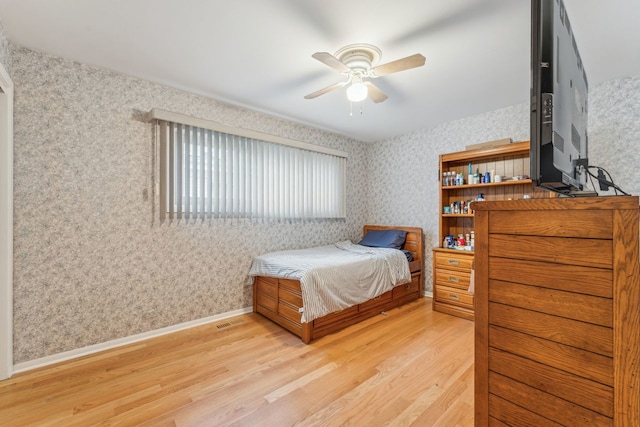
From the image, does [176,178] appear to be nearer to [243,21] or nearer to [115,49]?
[115,49]

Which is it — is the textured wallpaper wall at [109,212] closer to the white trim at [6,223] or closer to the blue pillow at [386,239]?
the white trim at [6,223]

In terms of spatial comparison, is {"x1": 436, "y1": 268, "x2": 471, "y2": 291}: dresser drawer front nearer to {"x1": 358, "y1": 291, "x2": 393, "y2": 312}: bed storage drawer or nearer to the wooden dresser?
{"x1": 358, "y1": 291, "x2": 393, "y2": 312}: bed storage drawer

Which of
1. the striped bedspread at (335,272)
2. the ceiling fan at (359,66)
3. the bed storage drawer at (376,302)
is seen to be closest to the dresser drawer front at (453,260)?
the striped bedspread at (335,272)

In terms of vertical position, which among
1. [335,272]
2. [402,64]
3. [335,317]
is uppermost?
[402,64]

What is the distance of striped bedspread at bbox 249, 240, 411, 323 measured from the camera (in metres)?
2.52

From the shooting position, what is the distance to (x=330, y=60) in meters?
1.86

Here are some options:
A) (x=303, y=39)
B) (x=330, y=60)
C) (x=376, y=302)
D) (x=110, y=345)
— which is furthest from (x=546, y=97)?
(x=110, y=345)

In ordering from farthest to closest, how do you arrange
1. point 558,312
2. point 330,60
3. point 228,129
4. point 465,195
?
point 465,195
point 228,129
point 330,60
point 558,312

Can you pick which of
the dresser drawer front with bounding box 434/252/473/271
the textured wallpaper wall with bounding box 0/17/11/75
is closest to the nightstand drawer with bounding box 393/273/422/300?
the dresser drawer front with bounding box 434/252/473/271

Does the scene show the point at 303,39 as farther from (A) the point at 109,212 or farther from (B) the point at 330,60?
(A) the point at 109,212

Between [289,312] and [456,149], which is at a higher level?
[456,149]

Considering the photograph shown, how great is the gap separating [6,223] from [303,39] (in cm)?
245

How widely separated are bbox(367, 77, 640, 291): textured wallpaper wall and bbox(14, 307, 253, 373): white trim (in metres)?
2.77

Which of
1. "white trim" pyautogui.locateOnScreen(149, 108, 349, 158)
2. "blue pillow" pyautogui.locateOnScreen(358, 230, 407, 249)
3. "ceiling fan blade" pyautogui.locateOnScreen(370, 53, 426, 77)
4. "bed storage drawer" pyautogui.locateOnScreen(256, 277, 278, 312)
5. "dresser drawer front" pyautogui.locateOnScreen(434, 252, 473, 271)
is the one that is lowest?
"bed storage drawer" pyautogui.locateOnScreen(256, 277, 278, 312)
